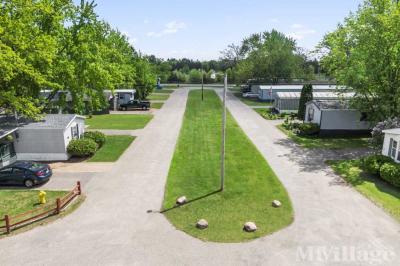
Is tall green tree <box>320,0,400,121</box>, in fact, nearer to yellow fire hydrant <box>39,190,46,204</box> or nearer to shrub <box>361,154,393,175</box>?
shrub <box>361,154,393,175</box>

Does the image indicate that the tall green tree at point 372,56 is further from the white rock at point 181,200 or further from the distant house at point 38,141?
the distant house at point 38,141

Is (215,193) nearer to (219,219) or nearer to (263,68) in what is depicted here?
(219,219)

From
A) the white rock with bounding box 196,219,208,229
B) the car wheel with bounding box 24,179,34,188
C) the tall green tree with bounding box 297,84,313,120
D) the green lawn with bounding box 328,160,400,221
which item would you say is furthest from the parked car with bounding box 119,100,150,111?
the white rock with bounding box 196,219,208,229

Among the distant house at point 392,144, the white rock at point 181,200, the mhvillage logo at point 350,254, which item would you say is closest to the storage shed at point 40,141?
the white rock at point 181,200

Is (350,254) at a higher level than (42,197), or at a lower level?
lower

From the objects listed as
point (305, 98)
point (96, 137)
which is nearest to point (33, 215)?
point (96, 137)

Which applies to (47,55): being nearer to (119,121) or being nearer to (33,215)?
(33,215)
